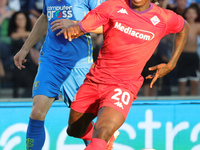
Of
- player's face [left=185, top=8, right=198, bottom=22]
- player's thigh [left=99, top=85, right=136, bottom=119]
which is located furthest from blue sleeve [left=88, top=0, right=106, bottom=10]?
player's face [left=185, top=8, right=198, bottom=22]

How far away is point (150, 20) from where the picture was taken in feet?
13.0

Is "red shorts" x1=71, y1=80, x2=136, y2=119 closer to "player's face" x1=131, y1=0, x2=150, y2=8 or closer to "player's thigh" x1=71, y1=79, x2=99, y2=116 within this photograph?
"player's thigh" x1=71, y1=79, x2=99, y2=116

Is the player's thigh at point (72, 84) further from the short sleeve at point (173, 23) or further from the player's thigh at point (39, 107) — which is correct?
the short sleeve at point (173, 23)

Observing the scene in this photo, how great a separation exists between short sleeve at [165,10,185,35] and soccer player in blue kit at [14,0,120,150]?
85cm

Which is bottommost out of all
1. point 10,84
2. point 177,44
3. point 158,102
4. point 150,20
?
point 10,84

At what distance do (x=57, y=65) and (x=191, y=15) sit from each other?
2888mm

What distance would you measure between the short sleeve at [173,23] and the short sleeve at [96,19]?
24.0 inches

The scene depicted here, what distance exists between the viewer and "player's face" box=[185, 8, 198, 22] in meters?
6.57

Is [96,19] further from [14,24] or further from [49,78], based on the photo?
[14,24]

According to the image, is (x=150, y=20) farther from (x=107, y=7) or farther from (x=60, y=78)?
(x=60, y=78)

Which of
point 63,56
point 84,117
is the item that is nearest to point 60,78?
point 63,56

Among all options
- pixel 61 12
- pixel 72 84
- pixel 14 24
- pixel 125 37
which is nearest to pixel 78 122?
pixel 72 84

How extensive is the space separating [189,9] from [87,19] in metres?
3.18

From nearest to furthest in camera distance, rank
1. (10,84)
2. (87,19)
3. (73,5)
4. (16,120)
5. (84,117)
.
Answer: (87,19) < (84,117) < (73,5) < (16,120) < (10,84)
